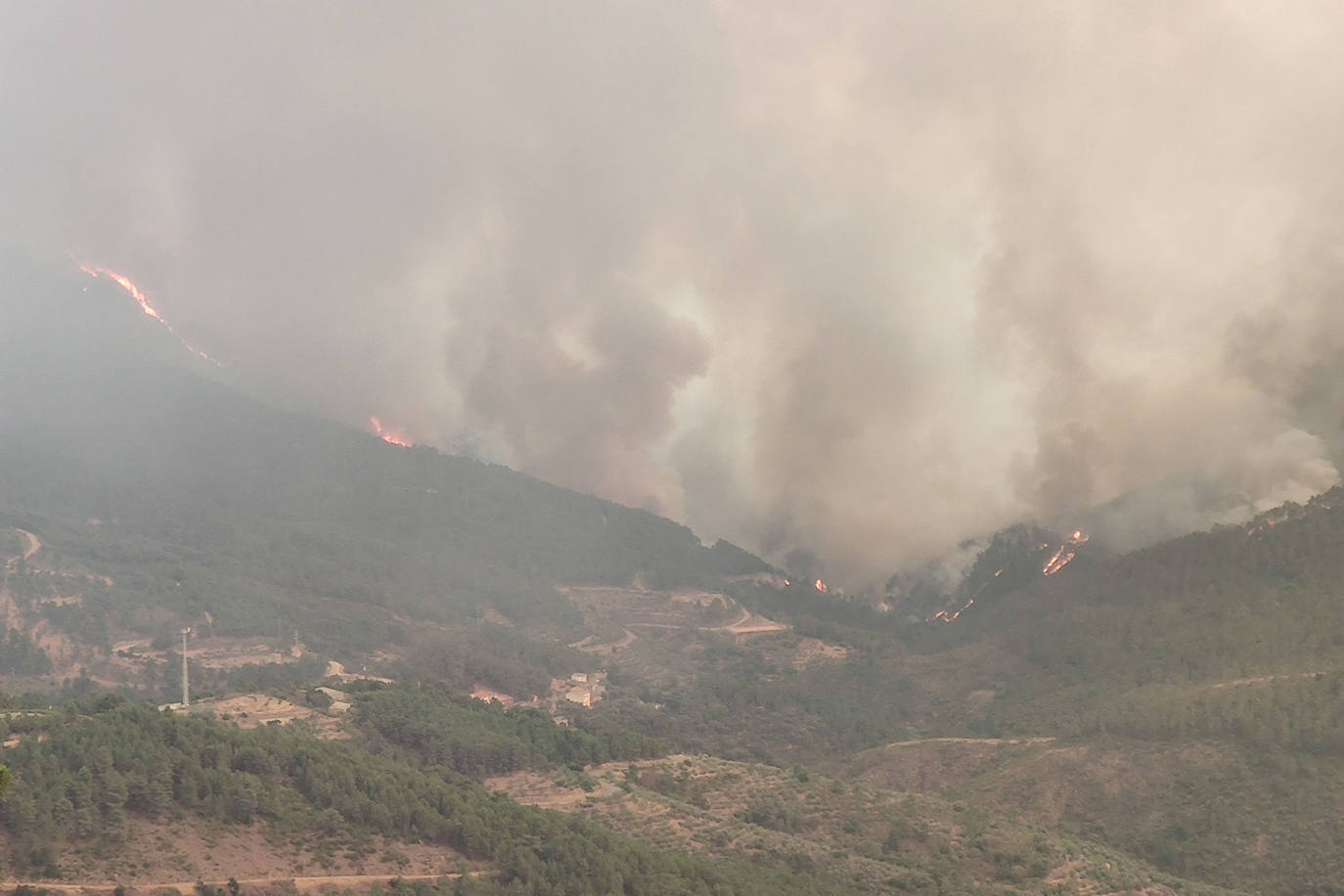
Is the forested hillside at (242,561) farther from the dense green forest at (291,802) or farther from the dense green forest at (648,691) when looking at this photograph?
the dense green forest at (291,802)

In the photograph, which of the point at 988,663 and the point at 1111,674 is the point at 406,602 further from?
the point at 1111,674

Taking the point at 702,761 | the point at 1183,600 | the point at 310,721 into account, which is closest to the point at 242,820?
the point at 310,721

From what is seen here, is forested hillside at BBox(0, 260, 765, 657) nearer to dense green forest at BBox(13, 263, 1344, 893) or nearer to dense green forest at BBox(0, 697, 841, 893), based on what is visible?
dense green forest at BBox(13, 263, 1344, 893)

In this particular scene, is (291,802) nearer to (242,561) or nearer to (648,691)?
(648,691)

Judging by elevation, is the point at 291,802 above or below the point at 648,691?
below

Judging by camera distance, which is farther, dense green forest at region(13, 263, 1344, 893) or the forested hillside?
the forested hillside

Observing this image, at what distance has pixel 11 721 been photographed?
56.9 meters

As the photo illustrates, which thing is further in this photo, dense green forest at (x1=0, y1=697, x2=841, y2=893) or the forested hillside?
the forested hillside

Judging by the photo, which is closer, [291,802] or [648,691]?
[291,802]

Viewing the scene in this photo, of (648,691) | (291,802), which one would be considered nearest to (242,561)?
(648,691)

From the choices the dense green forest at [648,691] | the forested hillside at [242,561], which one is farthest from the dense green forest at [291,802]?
the forested hillside at [242,561]

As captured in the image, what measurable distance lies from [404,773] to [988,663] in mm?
80569

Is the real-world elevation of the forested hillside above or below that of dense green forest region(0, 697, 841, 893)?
above

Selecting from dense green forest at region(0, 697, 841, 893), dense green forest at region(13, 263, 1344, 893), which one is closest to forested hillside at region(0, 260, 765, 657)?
dense green forest at region(13, 263, 1344, 893)
